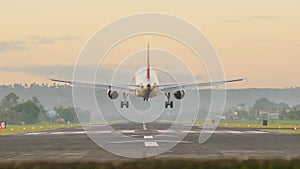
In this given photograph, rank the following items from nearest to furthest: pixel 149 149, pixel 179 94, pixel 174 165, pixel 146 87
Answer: pixel 174 165 → pixel 149 149 → pixel 146 87 → pixel 179 94

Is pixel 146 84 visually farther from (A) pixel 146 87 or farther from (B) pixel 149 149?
(B) pixel 149 149

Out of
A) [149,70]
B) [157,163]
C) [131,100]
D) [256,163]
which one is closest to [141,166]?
[157,163]

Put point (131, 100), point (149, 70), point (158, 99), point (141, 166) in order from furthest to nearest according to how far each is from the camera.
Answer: point (131, 100), point (158, 99), point (149, 70), point (141, 166)

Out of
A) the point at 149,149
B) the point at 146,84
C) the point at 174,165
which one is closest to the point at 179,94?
the point at 146,84

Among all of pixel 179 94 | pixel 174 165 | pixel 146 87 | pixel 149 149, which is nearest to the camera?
pixel 174 165

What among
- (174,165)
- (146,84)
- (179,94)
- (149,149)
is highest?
(146,84)

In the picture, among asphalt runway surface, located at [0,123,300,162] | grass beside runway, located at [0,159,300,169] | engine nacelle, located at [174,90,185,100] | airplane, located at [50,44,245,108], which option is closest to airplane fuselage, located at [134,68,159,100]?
airplane, located at [50,44,245,108]

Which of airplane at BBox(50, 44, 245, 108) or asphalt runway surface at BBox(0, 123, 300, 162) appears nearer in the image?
asphalt runway surface at BBox(0, 123, 300, 162)

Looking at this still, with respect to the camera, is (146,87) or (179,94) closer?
(146,87)

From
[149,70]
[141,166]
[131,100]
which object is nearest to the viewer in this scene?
[141,166]

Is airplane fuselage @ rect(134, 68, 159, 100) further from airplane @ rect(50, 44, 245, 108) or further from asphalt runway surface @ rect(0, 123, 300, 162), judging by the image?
asphalt runway surface @ rect(0, 123, 300, 162)

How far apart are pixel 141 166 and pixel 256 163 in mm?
3946

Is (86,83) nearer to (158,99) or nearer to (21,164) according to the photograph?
(158,99)

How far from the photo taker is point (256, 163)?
63.8 ft
